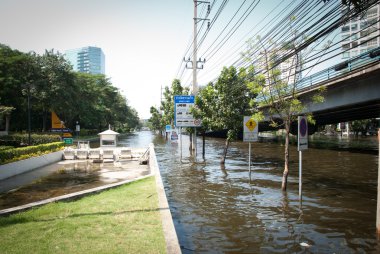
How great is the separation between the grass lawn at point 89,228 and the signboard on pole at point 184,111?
14.6 m

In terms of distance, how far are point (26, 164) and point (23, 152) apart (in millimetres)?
1041

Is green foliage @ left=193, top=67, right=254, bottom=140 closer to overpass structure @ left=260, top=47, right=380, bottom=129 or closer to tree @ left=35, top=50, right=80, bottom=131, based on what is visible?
overpass structure @ left=260, top=47, right=380, bottom=129

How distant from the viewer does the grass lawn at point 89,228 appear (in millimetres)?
6176

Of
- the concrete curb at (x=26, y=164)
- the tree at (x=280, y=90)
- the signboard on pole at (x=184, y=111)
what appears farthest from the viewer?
the signboard on pole at (x=184, y=111)

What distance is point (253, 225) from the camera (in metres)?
8.89

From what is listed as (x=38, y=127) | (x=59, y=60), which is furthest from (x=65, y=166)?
(x=38, y=127)

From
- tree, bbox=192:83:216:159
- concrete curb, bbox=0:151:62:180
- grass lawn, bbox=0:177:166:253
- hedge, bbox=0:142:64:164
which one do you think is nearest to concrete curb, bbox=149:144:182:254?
grass lawn, bbox=0:177:166:253

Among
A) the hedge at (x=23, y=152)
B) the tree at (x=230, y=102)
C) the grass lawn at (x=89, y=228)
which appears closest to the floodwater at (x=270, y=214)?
the grass lawn at (x=89, y=228)

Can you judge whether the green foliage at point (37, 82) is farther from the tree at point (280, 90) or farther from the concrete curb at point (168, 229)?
the concrete curb at point (168, 229)

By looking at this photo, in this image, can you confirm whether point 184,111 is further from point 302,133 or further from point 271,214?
point 271,214

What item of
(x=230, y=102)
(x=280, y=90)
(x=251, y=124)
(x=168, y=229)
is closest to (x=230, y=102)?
(x=230, y=102)

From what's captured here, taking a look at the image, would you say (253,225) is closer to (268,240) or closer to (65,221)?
(268,240)

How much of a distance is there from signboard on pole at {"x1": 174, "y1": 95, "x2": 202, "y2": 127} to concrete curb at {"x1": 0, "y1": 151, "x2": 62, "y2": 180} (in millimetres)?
9749

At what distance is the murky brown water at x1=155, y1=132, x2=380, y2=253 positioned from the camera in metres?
7.52
